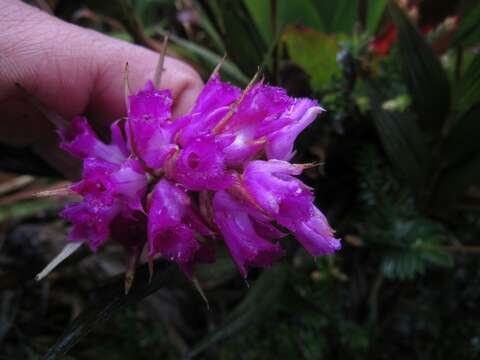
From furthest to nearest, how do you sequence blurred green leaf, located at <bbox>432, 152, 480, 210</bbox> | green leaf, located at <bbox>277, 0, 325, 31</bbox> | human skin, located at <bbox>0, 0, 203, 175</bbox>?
green leaf, located at <bbox>277, 0, 325, 31</bbox> < blurred green leaf, located at <bbox>432, 152, 480, 210</bbox> < human skin, located at <bbox>0, 0, 203, 175</bbox>

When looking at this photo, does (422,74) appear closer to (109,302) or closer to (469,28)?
(469,28)

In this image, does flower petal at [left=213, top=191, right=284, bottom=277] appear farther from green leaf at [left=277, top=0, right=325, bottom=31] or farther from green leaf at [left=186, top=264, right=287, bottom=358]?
green leaf at [left=277, top=0, right=325, bottom=31]

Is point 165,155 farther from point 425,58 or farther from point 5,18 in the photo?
point 425,58

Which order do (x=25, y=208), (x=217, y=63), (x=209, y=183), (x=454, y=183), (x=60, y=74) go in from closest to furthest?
1. (x=209, y=183)
2. (x=60, y=74)
3. (x=454, y=183)
4. (x=217, y=63)
5. (x=25, y=208)

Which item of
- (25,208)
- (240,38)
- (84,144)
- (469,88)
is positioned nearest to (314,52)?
(240,38)

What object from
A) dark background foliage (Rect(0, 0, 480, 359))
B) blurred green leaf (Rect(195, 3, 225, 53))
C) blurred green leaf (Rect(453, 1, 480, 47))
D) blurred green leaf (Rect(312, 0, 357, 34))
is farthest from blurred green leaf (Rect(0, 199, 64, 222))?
blurred green leaf (Rect(453, 1, 480, 47))

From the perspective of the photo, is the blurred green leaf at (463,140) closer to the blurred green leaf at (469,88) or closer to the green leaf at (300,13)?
the blurred green leaf at (469,88)
